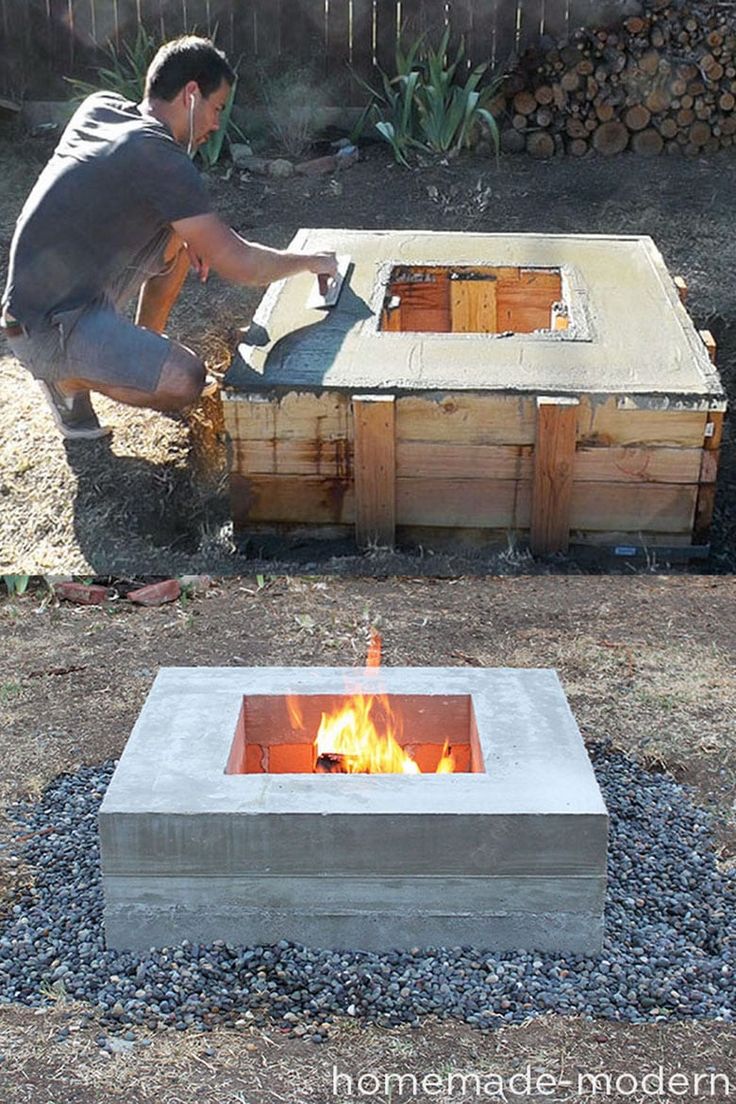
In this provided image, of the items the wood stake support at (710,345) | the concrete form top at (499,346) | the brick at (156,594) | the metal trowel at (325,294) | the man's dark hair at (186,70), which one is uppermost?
the man's dark hair at (186,70)

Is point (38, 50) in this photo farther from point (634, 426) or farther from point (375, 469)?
point (634, 426)

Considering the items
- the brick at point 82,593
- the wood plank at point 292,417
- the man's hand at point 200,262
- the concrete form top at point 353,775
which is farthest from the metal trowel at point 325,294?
the concrete form top at point 353,775

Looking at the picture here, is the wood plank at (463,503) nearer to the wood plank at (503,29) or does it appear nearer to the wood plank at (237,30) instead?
the wood plank at (503,29)

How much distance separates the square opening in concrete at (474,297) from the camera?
5.66m

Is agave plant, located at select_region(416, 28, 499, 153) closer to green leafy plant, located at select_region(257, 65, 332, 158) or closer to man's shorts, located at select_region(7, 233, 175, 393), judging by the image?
green leafy plant, located at select_region(257, 65, 332, 158)

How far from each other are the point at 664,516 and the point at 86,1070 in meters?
2.90

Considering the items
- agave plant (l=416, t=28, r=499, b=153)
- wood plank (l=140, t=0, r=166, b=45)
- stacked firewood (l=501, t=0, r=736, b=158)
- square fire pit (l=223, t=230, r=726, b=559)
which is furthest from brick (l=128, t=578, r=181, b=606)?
wood plank (l=140, t=0, r=166, b=45)

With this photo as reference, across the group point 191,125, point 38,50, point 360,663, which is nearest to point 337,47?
point 38,50

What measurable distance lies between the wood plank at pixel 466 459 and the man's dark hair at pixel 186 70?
4.85 ft

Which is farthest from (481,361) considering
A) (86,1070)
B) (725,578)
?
(86,1070)

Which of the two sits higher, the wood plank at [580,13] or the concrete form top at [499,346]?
the wood plank at [580,13]

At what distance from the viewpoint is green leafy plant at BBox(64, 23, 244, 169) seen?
8.20 m

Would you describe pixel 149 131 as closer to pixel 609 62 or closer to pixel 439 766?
pixel 439 766

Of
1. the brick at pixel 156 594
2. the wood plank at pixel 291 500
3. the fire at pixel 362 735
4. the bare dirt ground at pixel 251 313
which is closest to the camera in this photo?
the fire at pixel 362 735
